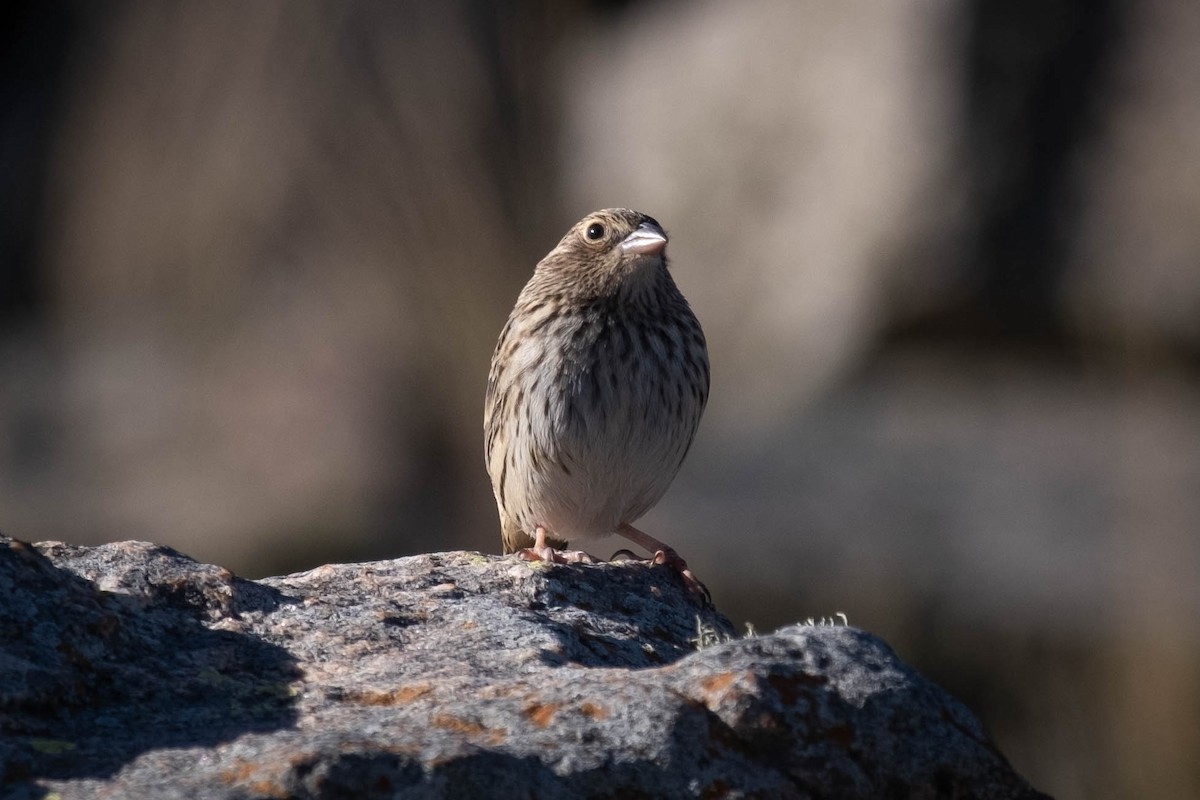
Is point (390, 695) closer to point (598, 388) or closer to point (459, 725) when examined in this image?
point (459, 725)

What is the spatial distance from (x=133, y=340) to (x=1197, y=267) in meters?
7.87

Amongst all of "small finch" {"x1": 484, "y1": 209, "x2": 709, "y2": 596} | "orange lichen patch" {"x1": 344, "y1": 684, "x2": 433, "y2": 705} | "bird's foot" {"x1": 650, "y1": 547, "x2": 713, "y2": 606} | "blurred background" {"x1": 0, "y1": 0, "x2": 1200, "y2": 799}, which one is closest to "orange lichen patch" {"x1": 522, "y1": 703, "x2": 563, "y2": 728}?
"orange lichen patch" {"x1": 344, "y1": 684, "x2": 433, "y2": 705}

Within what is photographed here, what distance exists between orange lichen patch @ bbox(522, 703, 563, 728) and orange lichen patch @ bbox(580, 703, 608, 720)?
47 mm

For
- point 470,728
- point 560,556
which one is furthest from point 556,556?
point 470,728

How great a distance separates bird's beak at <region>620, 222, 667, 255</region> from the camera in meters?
5.57

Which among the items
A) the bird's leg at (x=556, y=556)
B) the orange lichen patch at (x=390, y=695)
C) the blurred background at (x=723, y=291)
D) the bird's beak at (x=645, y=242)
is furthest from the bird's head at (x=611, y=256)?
the blurred background at (x=723, y=291)

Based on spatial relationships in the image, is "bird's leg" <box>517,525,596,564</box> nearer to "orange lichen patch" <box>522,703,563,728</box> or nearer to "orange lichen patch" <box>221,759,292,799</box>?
"orange lichen patch" <box>522,703,563,728</box>

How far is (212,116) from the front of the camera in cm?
1305

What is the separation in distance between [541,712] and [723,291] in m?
8.79

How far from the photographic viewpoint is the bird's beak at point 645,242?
5570mm

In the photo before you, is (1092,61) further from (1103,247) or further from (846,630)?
(846,630)

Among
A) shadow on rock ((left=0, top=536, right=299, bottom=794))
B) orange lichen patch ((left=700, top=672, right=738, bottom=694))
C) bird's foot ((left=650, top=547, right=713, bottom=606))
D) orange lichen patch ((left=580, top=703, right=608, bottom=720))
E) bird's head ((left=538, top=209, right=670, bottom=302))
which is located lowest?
bird's foot ((left=650, top=547, right=713, bottom=606))

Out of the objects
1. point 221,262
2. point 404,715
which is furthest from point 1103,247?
point 404,715

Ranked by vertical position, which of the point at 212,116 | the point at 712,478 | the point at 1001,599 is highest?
the point at 212,116
